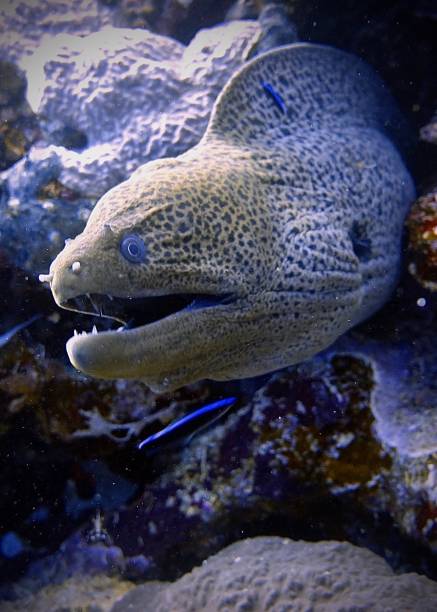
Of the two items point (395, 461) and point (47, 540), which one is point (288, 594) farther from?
point (47, 540)

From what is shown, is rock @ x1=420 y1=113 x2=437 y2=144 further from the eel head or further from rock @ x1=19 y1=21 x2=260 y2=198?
the eel head

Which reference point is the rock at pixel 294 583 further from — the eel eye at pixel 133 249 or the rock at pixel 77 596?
the eel eye at pixel 133 249

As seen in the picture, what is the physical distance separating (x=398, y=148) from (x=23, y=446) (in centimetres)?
374

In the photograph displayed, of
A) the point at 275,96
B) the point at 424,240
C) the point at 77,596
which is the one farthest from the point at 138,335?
the point at 77,596

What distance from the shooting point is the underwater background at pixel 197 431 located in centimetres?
257

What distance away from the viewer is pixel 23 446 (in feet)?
11.0

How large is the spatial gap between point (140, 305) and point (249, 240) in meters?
0.60

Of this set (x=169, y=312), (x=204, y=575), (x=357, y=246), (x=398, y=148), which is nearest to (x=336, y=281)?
(x=357, y=246)

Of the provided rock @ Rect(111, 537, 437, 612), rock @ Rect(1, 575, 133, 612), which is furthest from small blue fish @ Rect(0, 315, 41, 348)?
rock @ Rect(111, 537, 437, 612)

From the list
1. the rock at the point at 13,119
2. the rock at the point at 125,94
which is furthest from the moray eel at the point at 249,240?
the rock at the point at 13,119

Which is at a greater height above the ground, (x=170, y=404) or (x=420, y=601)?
(x=170, y=404)

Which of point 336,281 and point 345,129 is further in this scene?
point 345,129

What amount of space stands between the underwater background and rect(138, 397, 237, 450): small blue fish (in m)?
0.02

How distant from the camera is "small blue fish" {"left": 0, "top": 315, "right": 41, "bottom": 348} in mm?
3088
